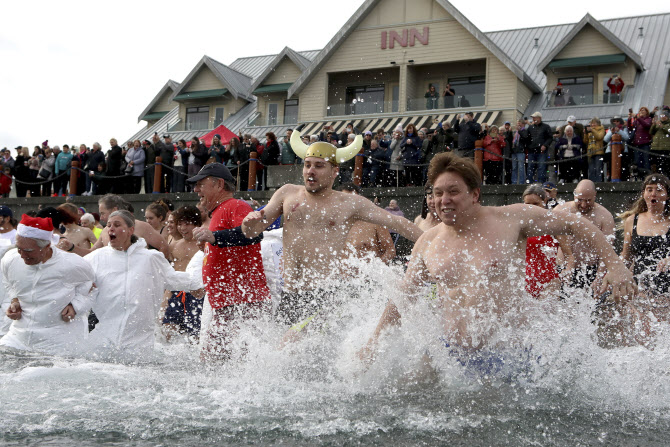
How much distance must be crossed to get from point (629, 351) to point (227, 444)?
3.35 meters

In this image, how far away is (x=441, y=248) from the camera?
4.48 metres

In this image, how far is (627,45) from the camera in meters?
26.0

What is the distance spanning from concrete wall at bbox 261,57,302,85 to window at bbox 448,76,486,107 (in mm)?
6914

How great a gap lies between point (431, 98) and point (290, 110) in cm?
798

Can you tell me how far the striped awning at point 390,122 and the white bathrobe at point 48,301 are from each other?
64.1 feet

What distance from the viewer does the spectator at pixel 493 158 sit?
13.5 meters

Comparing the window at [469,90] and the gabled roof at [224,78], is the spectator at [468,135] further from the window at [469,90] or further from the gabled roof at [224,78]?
the gabled roof at [224,78]

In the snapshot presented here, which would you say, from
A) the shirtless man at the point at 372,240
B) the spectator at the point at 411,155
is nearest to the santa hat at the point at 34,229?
the shirtless man at the point at 372,240

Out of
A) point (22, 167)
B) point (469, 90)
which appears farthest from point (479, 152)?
point (469, 90)

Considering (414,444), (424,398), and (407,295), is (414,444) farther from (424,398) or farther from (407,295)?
(407,295)

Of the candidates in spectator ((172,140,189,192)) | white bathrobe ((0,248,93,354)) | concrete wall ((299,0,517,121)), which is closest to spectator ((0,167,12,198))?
spectator ((172,140,189,192))

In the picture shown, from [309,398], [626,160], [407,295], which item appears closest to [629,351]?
[407,295]

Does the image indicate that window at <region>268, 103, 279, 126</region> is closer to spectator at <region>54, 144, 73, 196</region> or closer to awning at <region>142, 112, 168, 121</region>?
awning at <region>142, 112, 168, 121</region>

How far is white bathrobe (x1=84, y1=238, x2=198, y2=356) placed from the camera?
5836 millimetres
